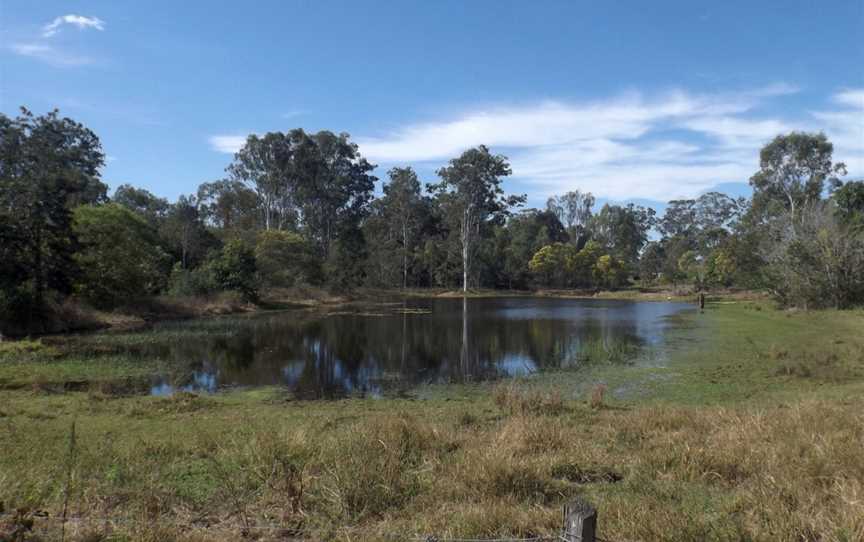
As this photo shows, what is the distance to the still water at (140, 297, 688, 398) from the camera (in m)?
14.0

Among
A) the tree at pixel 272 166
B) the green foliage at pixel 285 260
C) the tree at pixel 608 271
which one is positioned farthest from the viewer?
the tree at pixel 608 271

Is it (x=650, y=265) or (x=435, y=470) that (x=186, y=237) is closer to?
(x=435, y=470)

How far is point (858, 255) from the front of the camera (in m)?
28.3

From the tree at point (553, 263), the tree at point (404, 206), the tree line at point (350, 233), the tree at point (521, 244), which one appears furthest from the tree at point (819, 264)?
the tree at point (404, 206)

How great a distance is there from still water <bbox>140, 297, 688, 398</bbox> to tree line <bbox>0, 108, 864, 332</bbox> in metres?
5.73

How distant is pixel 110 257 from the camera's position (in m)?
27.5

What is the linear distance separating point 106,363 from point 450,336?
1282cm

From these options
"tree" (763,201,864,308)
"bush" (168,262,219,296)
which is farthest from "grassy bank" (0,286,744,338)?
"tree" (763,201,864,308)

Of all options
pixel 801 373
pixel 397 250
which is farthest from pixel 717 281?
pixel 801 373

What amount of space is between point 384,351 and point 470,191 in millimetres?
48141

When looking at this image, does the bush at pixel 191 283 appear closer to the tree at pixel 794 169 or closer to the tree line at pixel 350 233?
the tree line at pixel 350 233

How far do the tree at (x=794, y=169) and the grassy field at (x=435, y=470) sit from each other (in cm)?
4975

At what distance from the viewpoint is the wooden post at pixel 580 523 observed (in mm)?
3127

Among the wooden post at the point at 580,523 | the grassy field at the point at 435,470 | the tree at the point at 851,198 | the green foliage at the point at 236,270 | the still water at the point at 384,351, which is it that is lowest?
the still water at the point at 384,351
